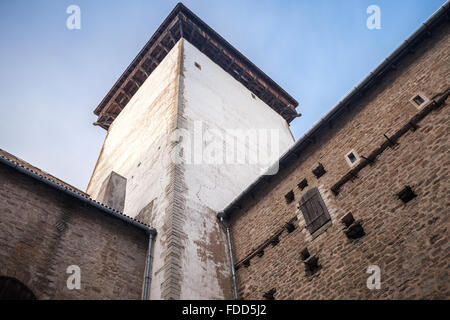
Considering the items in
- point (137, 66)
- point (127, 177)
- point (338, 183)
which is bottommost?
point (338, 183)

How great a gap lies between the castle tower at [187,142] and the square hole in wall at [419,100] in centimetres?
577

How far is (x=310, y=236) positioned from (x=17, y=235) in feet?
19.8

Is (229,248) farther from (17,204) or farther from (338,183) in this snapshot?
(17,204)

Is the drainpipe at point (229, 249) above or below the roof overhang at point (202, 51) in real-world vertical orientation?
below

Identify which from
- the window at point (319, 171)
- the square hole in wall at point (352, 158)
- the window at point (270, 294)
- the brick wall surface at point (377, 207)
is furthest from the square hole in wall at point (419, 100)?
the window at point (270, 294)

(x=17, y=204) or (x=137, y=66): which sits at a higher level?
(x=137, y=66)

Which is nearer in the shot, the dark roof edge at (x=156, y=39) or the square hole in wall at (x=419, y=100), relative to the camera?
the square hole in wall at (x=419, y=100)

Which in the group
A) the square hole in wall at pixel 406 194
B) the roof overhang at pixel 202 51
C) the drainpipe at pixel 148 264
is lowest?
the square hole in wall at pixel 406 194

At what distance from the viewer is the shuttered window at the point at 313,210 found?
7.64 meters

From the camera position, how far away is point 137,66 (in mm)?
19547

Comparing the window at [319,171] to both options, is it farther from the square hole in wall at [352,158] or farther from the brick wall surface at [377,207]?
the square hole in wall at [352,158]

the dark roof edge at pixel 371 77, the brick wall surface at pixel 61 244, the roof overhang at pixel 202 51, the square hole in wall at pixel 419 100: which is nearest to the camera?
the brick wall surface at pixel 61 244
